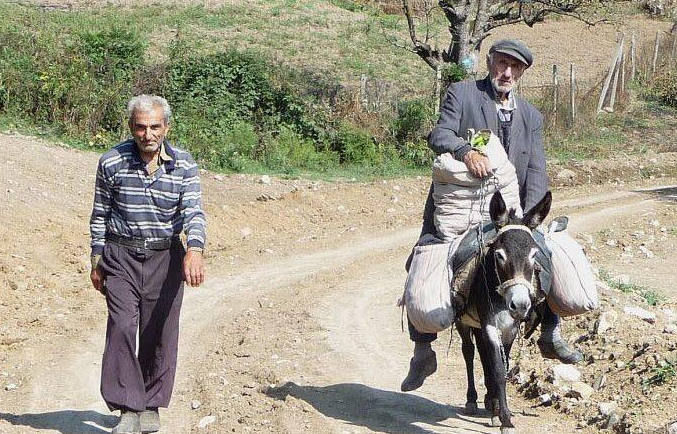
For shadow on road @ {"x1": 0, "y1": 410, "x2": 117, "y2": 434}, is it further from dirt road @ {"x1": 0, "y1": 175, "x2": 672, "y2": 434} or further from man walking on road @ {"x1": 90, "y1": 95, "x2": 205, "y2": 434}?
man walking on road @ {"x1": 90, "y1": 95, "x2": 205, "y2": 434}

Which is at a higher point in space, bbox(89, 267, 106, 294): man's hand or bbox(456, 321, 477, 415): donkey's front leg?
bbox(89, 267, 106, 294): man's hand

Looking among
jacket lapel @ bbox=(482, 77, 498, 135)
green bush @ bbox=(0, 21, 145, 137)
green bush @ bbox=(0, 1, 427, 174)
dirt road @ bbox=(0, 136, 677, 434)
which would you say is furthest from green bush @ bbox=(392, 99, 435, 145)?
jacket lapel @ bbox=(482, 77, 498, 135)

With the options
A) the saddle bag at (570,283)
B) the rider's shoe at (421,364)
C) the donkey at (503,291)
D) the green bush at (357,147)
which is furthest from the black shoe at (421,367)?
the green bush at (357,147)

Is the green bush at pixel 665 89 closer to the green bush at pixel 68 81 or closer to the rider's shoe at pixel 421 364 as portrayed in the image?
the green bush at pixel 68 81

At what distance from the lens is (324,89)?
22.2 m

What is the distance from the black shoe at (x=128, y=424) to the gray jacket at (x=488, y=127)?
6.93ft

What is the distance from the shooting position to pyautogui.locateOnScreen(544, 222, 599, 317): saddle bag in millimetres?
6348

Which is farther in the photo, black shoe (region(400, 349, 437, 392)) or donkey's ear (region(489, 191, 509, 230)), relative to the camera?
black shoe (region(400, 349, 437, 392))

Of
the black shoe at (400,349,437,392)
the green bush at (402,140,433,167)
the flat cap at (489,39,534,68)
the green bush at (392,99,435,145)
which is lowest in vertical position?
the green bush at (402,140,433,167)

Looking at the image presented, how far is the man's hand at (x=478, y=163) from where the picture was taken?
619cm

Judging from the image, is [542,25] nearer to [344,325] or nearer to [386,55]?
[386,55]

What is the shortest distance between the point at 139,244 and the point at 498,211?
2047mm

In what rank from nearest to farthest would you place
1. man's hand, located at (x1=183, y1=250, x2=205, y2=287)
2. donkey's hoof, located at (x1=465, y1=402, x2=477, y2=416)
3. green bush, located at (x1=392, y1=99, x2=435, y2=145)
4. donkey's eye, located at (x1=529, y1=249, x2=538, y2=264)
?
donkey's eye, located at (x1=529, y1=249, x2=538, y2=264), man's hand, located at (x1=183, y1=250, x2=205, y2=287), donkey's hoof, located at (x1=465, y1=402, x2=477, y2=416), green bush, located at (x1=392, y1=99, x2=435, y2=145)

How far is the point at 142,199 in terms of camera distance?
6.21 m
